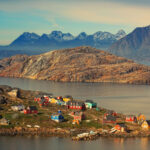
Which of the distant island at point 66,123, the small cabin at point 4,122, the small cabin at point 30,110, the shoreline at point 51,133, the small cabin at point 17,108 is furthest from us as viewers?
the small cabin at point 17,108

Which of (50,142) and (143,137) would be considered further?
(143,137)

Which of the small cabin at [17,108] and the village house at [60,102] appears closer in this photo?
the small cabin at [17,108]

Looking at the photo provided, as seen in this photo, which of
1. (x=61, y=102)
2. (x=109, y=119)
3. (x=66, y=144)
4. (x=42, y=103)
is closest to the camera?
(x=66, y=144)

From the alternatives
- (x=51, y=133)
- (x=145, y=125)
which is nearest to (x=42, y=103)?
(x=51, y=133)

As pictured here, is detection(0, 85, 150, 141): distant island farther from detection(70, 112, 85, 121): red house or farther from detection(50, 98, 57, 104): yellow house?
detection(50, 98, 57, 104): yellow house

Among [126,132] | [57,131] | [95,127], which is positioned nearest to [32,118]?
[57,131]

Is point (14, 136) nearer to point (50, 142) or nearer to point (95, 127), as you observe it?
point (50, 142)

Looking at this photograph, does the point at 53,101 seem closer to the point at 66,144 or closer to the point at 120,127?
the point at 120,127

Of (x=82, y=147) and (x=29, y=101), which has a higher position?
(x=29, y=101)

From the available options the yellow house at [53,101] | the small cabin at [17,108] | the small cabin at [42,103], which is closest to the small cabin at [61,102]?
the yellow house at [53,101]

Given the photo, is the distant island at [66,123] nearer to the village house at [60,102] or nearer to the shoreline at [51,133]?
the shoreline at [51,133]

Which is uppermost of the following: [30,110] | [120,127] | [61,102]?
[61,102]
